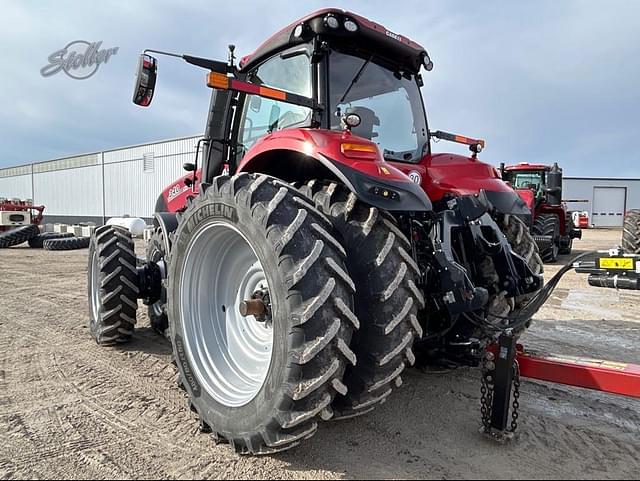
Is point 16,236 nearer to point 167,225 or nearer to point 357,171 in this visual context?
point 167,225

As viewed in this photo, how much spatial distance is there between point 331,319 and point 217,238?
0.99 metres

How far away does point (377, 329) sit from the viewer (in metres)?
1.94

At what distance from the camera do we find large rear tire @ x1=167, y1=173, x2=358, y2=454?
1.79 metres

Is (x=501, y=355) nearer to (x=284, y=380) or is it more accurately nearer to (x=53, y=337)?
(x=284, y=380)

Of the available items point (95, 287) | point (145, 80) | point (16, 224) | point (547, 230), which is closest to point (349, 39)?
point (145, 80)

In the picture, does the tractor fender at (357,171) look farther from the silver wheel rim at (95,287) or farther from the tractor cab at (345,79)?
the silver wheel rim at (95,287)

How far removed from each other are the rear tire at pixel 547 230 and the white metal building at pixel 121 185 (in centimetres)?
649

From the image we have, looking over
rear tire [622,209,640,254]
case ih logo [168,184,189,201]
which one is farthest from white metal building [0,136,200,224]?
rear tire [622,209,640,254]

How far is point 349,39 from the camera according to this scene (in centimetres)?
290

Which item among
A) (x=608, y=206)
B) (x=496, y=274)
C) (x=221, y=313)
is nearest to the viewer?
(x=221, y=313)

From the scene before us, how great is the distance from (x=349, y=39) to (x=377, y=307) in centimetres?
187

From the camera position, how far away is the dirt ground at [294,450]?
6.75ft

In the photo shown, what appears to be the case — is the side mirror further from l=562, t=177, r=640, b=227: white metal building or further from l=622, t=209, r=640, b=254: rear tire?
l=562, t=177, r=640, b=227: white metal building

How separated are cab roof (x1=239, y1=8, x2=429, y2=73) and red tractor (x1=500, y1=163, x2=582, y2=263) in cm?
713
